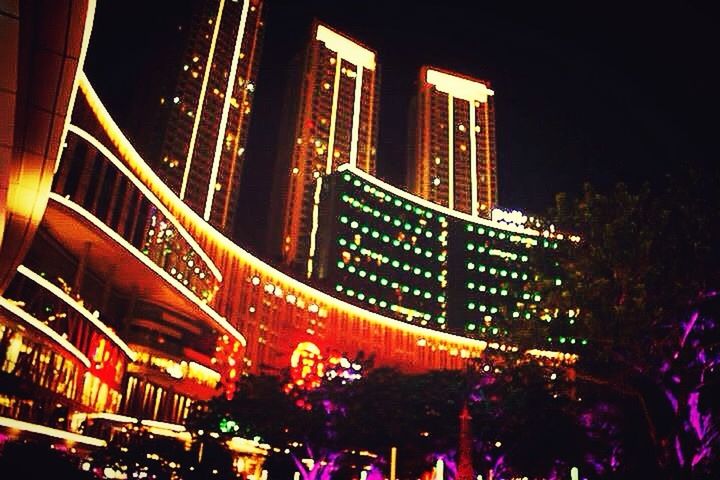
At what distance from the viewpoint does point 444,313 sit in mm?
77438

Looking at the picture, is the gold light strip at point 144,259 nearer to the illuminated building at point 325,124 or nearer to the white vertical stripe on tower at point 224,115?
the white vertical stripe on tower at point 224,115

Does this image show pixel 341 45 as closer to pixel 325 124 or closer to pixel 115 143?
pixel 325 124

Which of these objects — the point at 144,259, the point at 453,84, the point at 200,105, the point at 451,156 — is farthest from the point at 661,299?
the point at 453,84

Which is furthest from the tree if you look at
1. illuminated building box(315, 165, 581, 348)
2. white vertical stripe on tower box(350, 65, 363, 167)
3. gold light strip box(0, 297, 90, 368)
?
white vertical stripe on tower box(350, 65, 363, 167)

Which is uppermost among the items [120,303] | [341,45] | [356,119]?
[341,45]

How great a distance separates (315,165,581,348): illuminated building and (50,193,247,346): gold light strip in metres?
25.3

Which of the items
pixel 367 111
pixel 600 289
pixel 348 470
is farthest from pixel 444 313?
pixel 600 289

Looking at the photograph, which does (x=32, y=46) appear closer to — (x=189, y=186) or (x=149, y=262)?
(x=149, y=262)

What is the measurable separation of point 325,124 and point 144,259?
199ft

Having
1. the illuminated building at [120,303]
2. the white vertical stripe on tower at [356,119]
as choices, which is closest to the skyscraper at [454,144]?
the white vertical stripe on tower at [356,119]

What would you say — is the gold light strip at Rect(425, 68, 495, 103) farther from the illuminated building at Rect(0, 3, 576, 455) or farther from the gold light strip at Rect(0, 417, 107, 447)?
the gold light strip at Rect(0, 417, 107, 447)

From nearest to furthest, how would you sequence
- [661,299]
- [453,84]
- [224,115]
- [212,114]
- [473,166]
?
[661,299], [212,114], [224,115], [473,166], [453,84]

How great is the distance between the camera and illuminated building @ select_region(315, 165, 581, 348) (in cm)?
7056

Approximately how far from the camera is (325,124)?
8712cm
